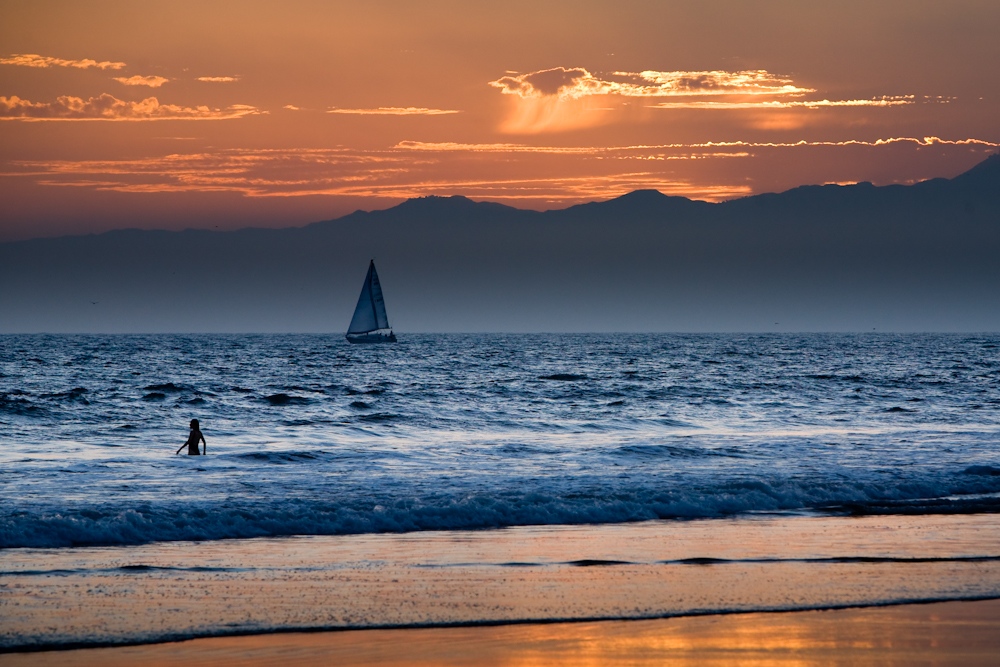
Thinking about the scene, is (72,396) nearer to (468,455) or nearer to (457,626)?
(468,455)

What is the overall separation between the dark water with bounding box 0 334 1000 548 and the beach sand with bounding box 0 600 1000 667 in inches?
242

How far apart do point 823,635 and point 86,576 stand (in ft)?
26.4

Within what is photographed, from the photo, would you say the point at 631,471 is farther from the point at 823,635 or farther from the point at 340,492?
the point at 823,635

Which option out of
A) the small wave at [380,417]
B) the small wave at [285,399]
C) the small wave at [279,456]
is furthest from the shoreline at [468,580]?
the small wave at [285,399]

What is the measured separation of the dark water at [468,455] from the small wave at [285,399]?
23 centimetres

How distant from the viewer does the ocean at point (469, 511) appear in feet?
36.8

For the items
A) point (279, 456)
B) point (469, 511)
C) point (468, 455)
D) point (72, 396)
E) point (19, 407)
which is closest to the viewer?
point (469, 511)

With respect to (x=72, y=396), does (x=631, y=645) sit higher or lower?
higher

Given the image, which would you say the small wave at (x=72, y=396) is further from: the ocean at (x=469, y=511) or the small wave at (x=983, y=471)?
the small wave at (x=983, y=471)

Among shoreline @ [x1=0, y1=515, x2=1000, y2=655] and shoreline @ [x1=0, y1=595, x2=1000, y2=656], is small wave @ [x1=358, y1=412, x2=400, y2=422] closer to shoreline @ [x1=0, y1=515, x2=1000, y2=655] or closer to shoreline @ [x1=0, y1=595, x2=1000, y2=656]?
shoreline @ [x1=0, y1=515, x2=1000, y2=655]

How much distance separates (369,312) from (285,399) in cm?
9643

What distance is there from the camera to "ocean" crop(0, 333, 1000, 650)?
441 inches

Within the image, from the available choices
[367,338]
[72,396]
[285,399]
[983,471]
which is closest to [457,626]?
[983,471]

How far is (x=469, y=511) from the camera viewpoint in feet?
57.2
